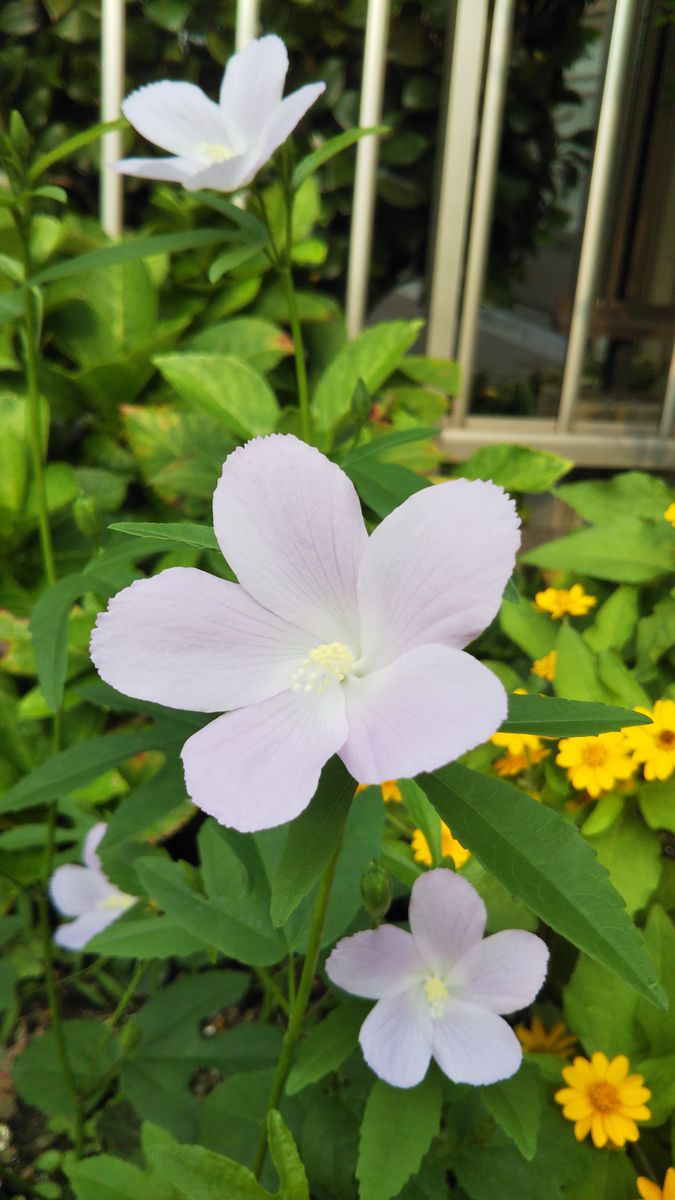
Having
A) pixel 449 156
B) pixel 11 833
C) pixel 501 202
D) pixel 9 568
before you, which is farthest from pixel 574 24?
pixel 11 833

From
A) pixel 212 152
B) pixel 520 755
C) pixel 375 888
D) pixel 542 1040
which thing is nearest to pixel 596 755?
pixel 520 755

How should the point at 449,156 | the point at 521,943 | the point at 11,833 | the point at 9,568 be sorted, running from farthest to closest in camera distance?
the point at 449,156 < the point at 9,568 < the point at 11,833 < the point at 521,943

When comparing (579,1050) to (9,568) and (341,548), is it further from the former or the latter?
Answer: (9,568)

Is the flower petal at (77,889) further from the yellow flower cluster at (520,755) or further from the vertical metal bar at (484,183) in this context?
the vertical metal bar at (484,183)

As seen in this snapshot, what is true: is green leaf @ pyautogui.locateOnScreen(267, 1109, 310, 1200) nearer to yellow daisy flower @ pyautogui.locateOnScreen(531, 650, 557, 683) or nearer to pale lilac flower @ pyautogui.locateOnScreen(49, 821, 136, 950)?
pale lilac flower @ pyautogui.locateOnScreen(49, 821, 136, 950)

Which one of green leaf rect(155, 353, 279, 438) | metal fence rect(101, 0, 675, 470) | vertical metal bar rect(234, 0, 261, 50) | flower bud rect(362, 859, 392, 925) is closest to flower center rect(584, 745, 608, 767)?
flower bud rect(362, 859, 392, 925)

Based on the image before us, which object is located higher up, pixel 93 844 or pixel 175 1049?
pixel 93 844

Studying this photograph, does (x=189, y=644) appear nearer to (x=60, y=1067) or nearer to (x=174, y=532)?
(x=174, y=532)
